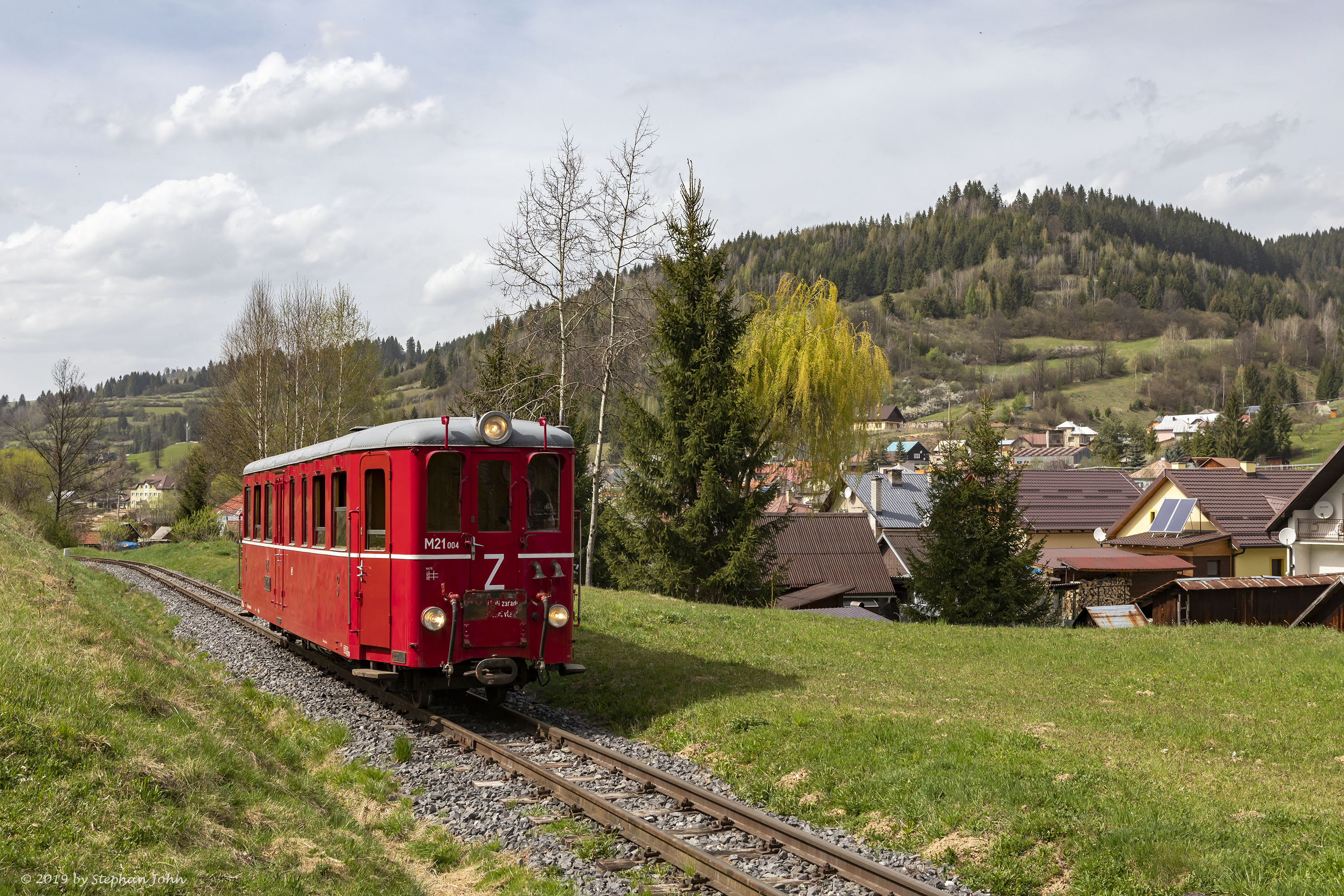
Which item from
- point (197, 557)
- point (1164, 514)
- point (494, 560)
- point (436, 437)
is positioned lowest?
point (197, 557)

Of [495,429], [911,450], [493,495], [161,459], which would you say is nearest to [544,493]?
[493,495]

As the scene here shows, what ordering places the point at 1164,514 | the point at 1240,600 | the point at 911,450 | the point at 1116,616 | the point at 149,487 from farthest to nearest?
the point at 149,487, the point at 911,450, the point at 1164,514, the point at 1240,600, the point at 1116,616

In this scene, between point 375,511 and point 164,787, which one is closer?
point 164,787

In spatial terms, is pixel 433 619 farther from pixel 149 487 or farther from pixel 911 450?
pixel 149 487

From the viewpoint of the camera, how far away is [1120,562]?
41562 mm

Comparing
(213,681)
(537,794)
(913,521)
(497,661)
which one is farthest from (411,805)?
(913,521)

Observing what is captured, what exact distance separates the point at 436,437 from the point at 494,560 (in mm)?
1548

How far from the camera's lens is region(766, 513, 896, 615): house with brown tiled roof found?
44375 mm

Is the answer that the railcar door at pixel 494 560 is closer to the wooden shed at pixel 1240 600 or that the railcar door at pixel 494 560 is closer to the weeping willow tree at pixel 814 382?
the wooden shed at pixel 1240 600

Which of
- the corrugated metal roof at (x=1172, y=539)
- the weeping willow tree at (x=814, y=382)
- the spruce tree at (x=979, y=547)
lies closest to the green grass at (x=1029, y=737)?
the spruce tree at (x=979, y=547)

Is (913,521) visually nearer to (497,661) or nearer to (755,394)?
(755,394)

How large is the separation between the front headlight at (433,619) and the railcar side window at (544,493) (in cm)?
141

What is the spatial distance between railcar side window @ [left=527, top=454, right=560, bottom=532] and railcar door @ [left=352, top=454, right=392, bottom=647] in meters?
1.60

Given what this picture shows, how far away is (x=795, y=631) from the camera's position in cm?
1847
